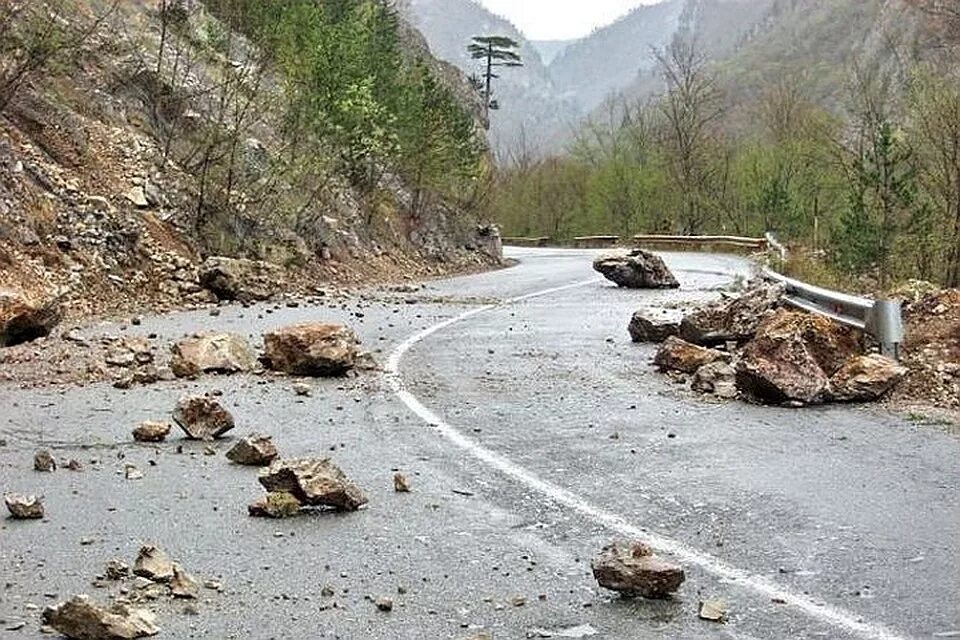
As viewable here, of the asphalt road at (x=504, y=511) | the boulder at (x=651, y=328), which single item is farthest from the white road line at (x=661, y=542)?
the boulder at (x=651, y=328)

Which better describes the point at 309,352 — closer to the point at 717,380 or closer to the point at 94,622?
the point at 717,380

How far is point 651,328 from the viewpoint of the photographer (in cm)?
1445

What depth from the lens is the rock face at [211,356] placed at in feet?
36.3

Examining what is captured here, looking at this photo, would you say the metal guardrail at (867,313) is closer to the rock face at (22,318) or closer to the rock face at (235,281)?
the rock face at (22,318)

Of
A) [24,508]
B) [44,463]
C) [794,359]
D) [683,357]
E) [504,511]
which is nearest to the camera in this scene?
[24,508]

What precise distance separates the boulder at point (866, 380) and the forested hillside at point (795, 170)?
39.9 ft

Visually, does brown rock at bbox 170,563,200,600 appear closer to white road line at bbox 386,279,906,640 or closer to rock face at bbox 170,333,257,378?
white road line at bbox 386,279,906,640

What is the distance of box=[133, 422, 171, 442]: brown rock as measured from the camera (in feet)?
26.5

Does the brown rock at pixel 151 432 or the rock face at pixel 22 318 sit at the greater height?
the rock face at pixel 22 318

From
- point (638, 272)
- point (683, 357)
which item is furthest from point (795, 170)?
point (683, 357)

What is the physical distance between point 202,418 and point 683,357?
5.57 m

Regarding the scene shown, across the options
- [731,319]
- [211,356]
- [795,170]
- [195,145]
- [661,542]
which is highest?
[795,170]

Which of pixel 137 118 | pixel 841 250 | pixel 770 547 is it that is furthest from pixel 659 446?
pixel 137 118

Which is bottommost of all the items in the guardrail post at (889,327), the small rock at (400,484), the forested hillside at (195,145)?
the small rock at (400,484)
